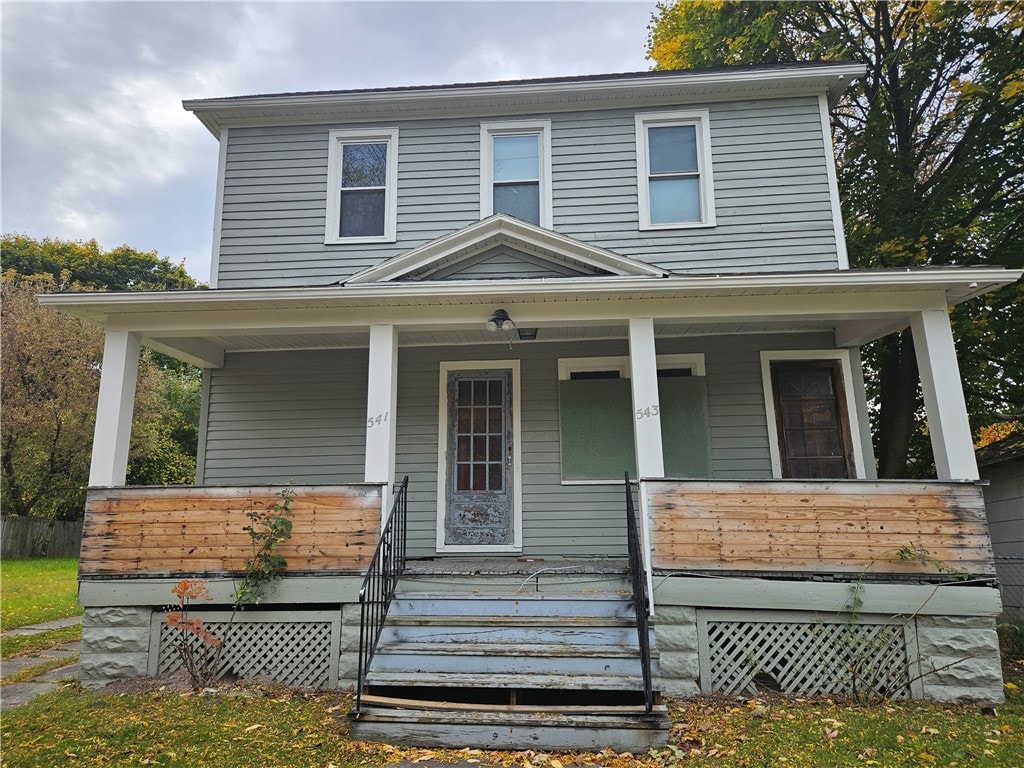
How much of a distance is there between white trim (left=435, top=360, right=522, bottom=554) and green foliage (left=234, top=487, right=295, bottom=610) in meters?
2.00

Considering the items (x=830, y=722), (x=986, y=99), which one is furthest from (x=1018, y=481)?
(x=986, y=99)

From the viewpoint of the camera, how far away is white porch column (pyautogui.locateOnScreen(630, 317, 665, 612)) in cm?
545

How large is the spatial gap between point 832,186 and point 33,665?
34.6 feet

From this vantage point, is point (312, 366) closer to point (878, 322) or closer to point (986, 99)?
point (878, 322)

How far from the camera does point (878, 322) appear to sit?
257 inches

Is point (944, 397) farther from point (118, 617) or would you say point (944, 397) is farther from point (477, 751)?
point (118, 617)

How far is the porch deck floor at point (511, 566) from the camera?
587 cm

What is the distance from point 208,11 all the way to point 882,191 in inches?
453

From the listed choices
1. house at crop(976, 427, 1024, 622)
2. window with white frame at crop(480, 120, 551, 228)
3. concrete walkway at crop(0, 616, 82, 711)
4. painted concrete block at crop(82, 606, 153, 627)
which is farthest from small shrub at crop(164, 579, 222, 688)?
house at crop(976, 427, 1024, 622)

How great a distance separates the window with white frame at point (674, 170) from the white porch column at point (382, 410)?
144 inches

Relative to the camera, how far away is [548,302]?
20.1 ft

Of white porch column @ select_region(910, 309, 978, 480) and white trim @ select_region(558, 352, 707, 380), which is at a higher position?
white trim @ select_region(558, 352, 707, 380)

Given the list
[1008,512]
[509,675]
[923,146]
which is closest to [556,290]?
[509,675]

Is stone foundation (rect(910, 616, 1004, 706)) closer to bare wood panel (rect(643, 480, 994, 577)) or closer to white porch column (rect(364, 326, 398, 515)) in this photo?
bare wood panel (rect(643, 480, 994, 577))
